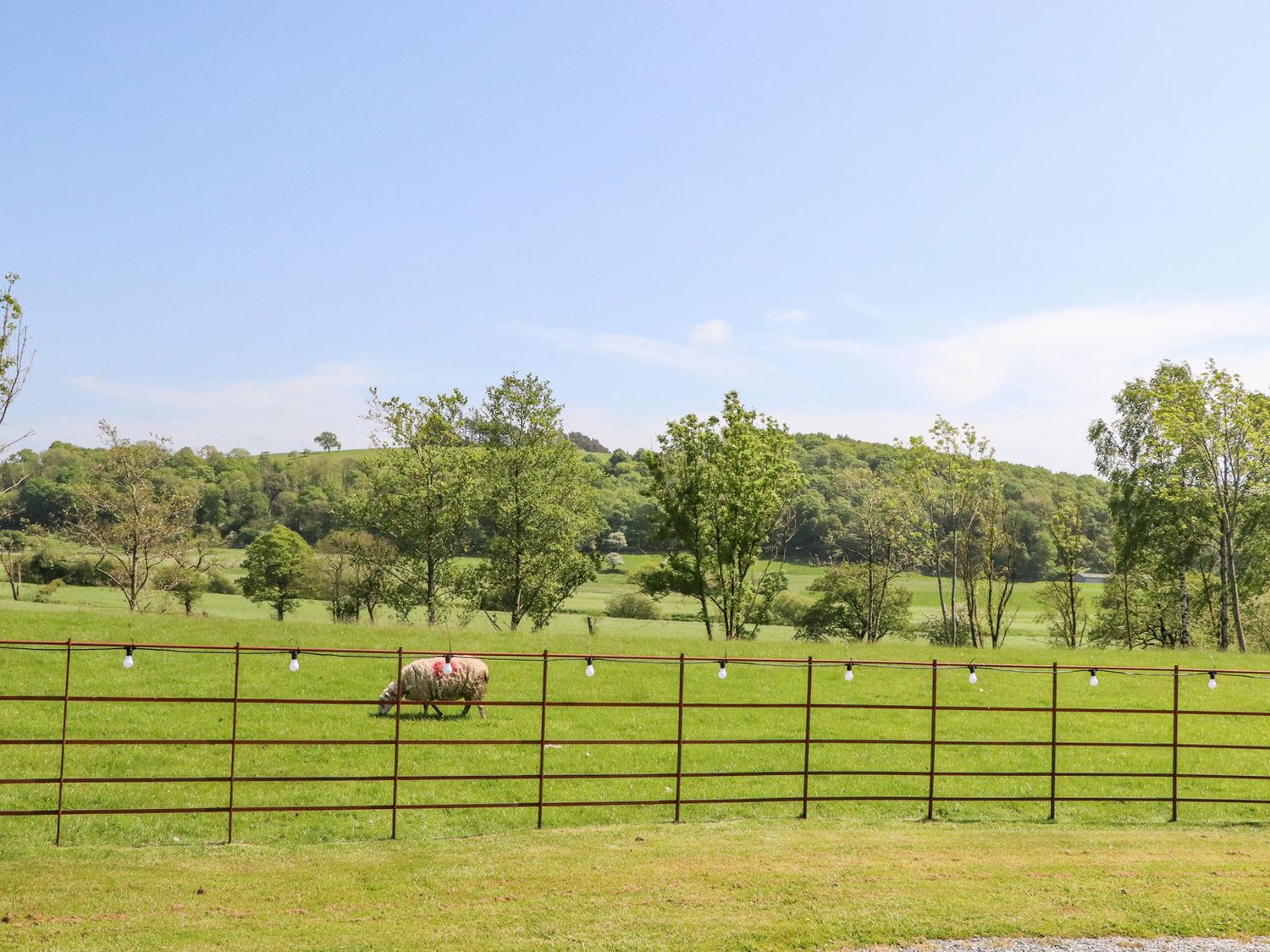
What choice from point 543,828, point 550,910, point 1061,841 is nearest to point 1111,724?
point 1061,841

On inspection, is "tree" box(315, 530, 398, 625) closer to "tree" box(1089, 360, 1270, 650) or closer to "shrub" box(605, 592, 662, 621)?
"shrub" box(605, 592, 662, 621)

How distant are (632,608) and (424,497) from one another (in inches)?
857

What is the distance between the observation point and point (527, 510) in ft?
149

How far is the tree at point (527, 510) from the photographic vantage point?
148 feet

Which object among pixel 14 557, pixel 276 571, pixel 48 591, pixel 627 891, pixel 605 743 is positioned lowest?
pixel 48 591

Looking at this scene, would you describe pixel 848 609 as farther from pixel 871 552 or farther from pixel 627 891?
pixel 627 891

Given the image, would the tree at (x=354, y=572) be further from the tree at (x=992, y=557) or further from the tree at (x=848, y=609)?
the tree at (x=992, y=557)

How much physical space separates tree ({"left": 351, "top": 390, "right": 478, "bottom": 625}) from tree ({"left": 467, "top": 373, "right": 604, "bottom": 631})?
42.1 inches

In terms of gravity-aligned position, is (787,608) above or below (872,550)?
below

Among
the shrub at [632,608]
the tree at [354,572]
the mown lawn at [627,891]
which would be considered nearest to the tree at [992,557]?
the shrub at [632,608]

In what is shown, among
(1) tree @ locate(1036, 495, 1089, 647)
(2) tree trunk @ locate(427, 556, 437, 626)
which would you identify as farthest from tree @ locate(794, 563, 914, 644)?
(2) tree trunk @ locate(427, 556, 437, 626)

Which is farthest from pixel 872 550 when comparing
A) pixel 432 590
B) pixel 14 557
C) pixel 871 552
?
pixel 14 557

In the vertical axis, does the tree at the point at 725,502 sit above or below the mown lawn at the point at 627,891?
above

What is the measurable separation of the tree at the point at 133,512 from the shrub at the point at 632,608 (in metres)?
25.3
